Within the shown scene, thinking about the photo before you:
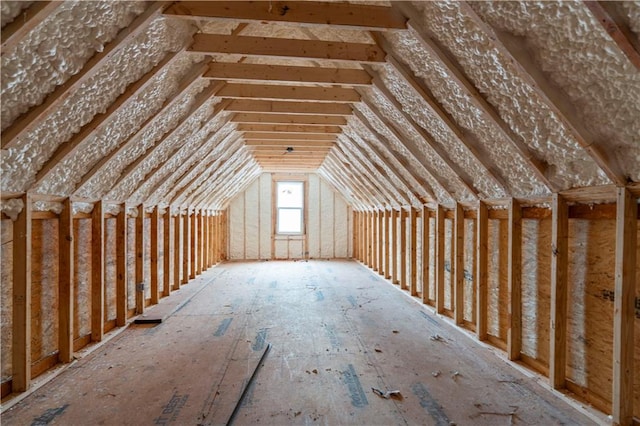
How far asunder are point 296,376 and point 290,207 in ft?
25.8

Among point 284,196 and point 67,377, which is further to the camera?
point 284,196

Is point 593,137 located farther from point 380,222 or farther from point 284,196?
point 284,196

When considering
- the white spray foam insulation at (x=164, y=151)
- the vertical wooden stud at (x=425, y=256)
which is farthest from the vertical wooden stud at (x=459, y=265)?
the white spray foam insulation at (x=164, y=151)

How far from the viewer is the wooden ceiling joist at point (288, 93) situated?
3824mm

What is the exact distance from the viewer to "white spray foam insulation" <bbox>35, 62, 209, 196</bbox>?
286cm

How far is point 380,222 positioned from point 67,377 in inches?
238

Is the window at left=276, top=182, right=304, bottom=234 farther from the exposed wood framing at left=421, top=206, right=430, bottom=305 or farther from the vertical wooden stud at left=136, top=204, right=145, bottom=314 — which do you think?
the vertical wooden stud at left=136, top=204, right=145, bottom=314

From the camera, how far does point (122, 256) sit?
423 cm

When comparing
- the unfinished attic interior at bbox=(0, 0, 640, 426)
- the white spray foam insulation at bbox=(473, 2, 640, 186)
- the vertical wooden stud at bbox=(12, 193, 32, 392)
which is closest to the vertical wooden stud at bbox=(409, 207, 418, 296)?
the unfinished attic interior at bbox=(0, 0, 640, 426)

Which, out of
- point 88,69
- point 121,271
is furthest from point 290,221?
point 88,69

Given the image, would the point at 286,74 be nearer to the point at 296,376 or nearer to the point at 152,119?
the point at 152,119

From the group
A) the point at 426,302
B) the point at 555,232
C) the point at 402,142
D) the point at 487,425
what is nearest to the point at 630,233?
the point at 555,232

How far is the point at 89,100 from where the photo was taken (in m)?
2.55

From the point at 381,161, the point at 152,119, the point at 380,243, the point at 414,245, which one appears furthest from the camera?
the point at 380,243
